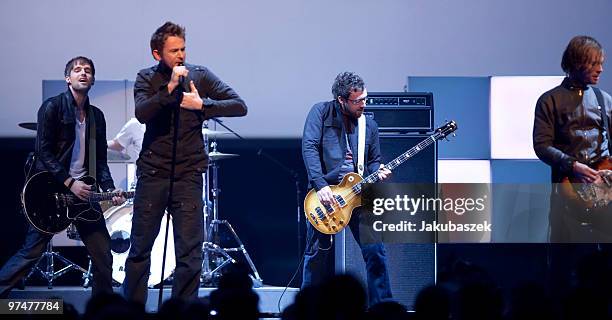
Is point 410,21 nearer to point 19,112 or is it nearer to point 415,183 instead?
point 415,183

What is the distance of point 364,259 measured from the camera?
6852 millimetres

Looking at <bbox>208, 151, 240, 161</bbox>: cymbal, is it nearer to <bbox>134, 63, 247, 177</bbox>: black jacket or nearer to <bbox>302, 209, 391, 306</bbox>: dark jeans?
<bbox>302, 209, 391, 306</bbox>: dark jeans

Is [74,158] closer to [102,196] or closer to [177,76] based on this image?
[102,196]

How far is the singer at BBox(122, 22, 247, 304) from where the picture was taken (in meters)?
5.65

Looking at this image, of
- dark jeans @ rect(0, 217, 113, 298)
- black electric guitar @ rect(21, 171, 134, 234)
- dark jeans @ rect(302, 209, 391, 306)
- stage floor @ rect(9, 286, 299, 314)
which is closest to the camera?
dark jeans @ rect(0, 217, 113, 298)

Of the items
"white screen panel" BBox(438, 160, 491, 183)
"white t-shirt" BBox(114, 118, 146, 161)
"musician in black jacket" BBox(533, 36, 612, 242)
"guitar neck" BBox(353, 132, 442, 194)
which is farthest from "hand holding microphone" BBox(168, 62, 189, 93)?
"white screen panel" BBox(438, 160, 491, 183)

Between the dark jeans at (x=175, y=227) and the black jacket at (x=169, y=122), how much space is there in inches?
2.9

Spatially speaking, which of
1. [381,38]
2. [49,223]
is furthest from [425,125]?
[49,223]

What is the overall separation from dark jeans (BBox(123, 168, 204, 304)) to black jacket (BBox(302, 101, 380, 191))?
131 cm

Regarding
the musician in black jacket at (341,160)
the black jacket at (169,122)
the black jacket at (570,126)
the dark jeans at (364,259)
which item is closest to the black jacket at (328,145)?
the musician in black jacket at (341,160)

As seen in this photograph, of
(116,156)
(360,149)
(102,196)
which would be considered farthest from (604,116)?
(116,156)

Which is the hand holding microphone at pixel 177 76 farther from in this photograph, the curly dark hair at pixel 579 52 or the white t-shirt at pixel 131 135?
the white t-shirt at pixel 131 135

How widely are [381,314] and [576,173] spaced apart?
2.83 m

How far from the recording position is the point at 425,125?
7523mm
